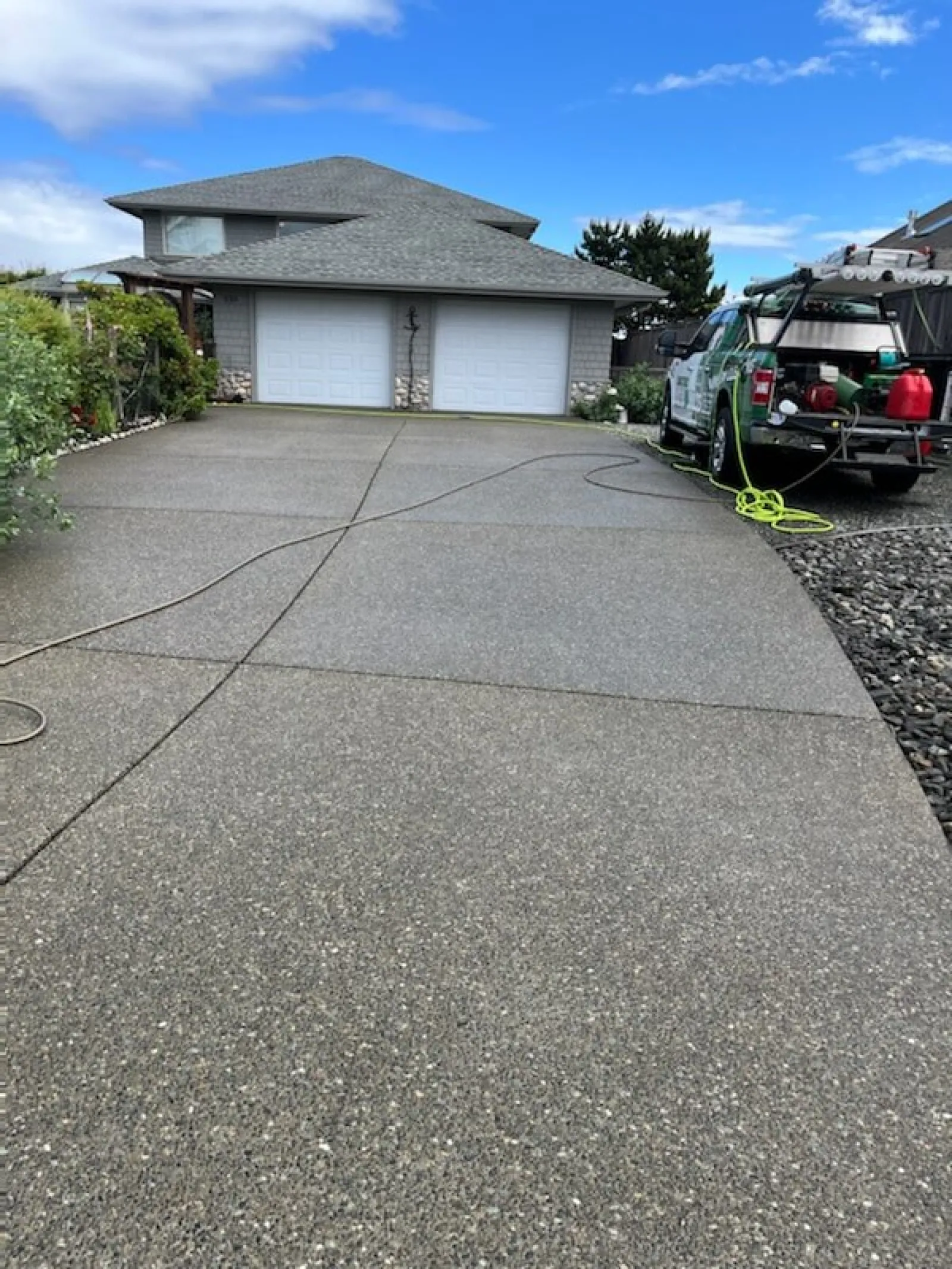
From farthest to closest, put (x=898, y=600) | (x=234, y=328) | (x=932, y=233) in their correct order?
1. (x=234, y=328)
2. (x=932, y=233)
3. (x=898, y=600)

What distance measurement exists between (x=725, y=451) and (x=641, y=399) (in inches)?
366

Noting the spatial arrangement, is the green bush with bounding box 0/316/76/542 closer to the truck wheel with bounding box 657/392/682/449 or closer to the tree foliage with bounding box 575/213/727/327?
the truck wheel with bounding box 657/392/682/449

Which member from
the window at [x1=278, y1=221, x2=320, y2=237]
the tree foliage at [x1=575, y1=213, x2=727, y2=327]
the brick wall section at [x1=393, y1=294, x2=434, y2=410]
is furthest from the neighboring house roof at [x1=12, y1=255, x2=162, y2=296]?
the tree foliage at [x1=575, y1=213, x2=727, y2=327]

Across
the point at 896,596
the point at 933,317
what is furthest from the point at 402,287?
the point at 896,596

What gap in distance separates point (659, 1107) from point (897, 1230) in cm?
52

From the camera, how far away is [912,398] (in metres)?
8.62

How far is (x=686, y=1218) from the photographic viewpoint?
1862mm

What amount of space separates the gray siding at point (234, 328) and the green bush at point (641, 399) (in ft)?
24.8

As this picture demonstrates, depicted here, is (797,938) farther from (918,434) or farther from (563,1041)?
(918,434)

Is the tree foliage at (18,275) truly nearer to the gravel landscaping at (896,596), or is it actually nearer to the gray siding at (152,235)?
the gray siding at (152,235)

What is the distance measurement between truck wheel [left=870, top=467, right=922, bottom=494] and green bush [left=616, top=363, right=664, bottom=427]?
882cm

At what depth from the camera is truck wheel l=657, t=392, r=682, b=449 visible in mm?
12992

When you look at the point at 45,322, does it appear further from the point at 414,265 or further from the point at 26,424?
the point at 414,265

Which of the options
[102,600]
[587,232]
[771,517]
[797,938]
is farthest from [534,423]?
[587,232]
